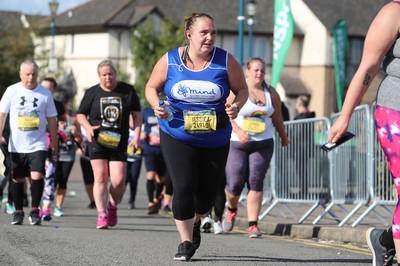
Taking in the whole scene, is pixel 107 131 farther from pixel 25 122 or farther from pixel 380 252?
pixel 380 252

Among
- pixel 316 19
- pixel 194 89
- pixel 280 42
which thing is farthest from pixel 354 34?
pixel 194 89

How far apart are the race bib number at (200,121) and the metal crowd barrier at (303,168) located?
5808 mm

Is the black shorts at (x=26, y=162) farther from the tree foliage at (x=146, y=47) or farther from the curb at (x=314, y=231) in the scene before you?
the tree foliage at (x=146, y=47)

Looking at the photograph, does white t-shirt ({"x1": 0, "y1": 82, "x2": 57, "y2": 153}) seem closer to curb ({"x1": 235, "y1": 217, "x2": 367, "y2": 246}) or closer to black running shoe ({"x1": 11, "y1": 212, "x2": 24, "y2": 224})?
black running shoe ({"x1": 11, "y1": 212, "x2": 24, "y2": 224})

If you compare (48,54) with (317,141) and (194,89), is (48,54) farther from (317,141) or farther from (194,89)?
(194,89)

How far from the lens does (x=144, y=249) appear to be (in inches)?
389

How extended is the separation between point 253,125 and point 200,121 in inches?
158

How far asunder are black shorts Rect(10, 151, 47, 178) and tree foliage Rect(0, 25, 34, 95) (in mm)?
48484

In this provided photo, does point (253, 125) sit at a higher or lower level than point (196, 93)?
lower

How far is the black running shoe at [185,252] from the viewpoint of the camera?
9.07 m

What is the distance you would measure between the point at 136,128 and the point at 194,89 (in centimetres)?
445

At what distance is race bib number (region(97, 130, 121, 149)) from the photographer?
13.1 meters

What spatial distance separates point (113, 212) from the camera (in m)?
13.3

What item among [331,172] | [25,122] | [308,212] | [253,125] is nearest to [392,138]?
[253,125]
